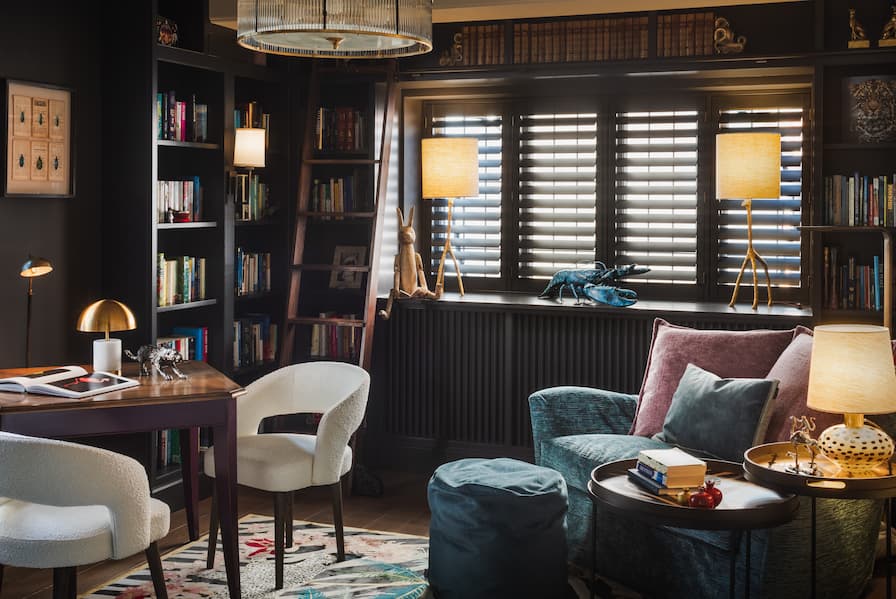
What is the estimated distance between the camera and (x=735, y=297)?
521 centimetres

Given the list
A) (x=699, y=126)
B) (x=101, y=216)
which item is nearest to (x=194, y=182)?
(x=101, y=216)

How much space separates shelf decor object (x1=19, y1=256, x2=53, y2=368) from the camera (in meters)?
4.00

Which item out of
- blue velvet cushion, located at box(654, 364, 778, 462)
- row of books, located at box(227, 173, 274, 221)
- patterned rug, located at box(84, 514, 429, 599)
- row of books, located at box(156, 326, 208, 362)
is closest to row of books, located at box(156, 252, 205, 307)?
row of books, located at box(156, 326, 208, 362)

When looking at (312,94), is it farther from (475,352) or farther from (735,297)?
(735,297)

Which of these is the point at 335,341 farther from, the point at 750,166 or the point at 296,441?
the point at 750,166

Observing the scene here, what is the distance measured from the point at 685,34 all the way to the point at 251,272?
2571 mm

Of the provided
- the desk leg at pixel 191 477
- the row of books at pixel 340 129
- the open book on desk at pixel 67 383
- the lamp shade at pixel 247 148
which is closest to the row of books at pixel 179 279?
the lamp shade at pixel 247 148

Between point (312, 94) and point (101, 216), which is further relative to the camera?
point (312, 94)

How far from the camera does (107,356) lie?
405cm

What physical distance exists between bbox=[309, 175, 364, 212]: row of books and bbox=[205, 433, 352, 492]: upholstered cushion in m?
1.86

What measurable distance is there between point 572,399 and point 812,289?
1.44 m

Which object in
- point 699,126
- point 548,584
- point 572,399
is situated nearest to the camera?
point 548,584

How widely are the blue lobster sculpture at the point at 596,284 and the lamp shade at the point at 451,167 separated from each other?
2.11ft

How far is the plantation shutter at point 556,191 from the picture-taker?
225 inches
